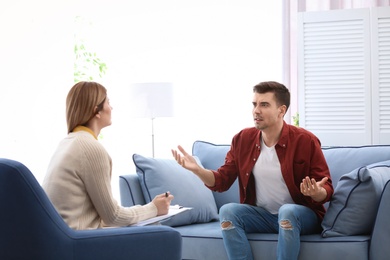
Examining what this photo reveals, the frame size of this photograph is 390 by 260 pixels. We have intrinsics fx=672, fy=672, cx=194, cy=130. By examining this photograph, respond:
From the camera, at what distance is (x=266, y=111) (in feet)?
11.5

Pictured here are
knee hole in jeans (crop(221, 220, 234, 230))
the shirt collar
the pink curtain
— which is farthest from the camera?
the pink curtain

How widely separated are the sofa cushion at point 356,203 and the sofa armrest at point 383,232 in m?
0.07

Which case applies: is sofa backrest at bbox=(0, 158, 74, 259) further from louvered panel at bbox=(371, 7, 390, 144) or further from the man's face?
louvered panel at bbox=(371, 7, 390, 144)

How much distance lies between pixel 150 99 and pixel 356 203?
1.90m

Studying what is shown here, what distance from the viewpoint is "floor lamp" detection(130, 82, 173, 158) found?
183 inches

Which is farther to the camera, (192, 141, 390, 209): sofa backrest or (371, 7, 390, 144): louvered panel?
(371, 7, 390, 144): louvered panel

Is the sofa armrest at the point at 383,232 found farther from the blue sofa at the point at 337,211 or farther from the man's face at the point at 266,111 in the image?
the man's face at the point at 266,111

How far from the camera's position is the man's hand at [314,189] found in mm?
3104

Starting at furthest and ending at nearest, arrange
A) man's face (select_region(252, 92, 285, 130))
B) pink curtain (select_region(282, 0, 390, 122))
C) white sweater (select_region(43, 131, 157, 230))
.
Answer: pink curtain (select_region(282, 0, 390, 122)), man's face (select_region(252, 92, 285, 130)), white sweater (select_region(43, 131, 157, 230))

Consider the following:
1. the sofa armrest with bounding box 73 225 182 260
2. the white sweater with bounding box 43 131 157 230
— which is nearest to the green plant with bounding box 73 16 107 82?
the white sweater with bounding box 43 131 157 230

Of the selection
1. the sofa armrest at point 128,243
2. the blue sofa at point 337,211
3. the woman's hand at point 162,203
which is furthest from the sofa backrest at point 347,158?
the sofa armrest at point 128,243

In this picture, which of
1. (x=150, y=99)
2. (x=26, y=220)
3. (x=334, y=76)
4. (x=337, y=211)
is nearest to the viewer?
(x=26, y=220)

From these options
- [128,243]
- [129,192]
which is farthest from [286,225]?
[128,243]

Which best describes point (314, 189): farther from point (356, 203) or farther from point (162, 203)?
point (162, 203)
